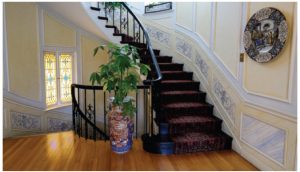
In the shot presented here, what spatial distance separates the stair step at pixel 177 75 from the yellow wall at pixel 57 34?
7.78 ft

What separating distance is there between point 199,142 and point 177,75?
168 centimetres

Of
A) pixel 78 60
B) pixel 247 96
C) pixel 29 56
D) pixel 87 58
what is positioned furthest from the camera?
pixel 87 58

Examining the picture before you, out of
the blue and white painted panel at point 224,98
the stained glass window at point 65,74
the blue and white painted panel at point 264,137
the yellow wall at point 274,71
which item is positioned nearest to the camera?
the yellow wall at point 274,71

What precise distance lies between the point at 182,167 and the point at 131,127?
3.05 ft

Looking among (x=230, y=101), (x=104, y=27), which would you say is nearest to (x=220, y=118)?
(x=230, y=101)

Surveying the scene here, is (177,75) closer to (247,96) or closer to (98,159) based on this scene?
(247,96)

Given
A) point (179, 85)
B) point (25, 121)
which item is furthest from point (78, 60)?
point (179, 85)

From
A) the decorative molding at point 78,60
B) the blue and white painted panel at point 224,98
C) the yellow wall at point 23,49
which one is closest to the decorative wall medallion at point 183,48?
the blue and white painted panel at point 224,98

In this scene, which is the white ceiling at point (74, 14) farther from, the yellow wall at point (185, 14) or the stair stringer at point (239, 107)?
the stair stringer at point (239, 107)

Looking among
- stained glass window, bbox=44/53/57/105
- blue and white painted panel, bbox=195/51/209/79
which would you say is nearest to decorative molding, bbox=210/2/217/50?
blue and white painted panel, bbox=195/51/209/79

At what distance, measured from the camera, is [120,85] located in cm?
298

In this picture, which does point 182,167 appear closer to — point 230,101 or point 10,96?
point 230,101

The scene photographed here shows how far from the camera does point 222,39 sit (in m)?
3.45

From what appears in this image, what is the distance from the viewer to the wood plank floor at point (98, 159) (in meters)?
2.74
